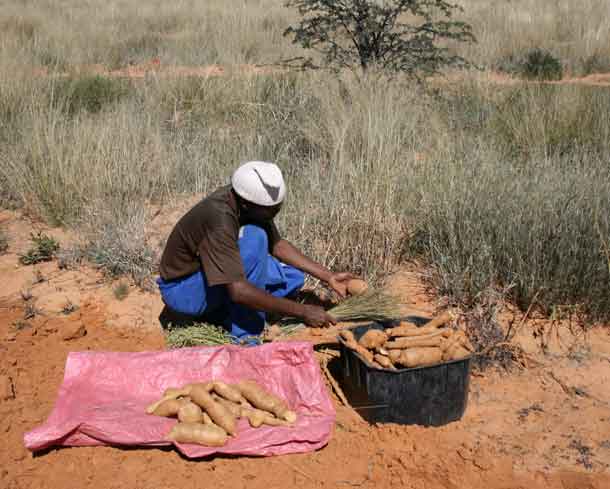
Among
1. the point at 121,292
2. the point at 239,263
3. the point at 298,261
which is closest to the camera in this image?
the point at 239,263

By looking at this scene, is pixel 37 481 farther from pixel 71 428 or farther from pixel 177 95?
pixel 177 95

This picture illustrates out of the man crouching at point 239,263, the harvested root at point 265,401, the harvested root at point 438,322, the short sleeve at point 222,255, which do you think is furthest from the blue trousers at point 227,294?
the harvested root at point 438,322

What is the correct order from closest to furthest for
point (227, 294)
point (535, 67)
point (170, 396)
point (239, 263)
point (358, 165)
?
point (170, 396) → point (239, 263) → point (227, 294) → point (358, 165) → point (535, 67)

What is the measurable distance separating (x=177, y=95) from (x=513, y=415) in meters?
5.36

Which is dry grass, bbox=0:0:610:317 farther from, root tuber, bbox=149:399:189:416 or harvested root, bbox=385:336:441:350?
root tuber, bbox=149:399:189:416

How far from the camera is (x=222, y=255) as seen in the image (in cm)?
291

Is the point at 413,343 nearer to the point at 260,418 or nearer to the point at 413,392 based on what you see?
the point at 413,392

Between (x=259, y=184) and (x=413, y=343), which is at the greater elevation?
(x=259, y=184)

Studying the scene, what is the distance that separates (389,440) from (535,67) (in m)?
9.16

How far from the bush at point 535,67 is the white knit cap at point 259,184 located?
8.13 m

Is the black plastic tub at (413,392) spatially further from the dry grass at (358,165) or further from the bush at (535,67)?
the bush at (535,67)

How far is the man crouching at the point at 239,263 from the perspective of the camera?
2.91m

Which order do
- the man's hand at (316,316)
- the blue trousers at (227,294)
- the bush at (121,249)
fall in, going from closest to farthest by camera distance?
1. the man's hand at (316,316)
2. the blue trousers at (227,294)
3. the bush at (121,249)

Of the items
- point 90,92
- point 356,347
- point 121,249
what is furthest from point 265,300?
point 90,92
